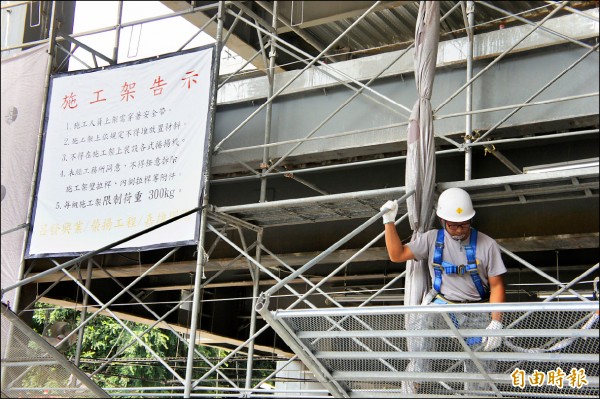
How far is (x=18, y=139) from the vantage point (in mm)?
15500

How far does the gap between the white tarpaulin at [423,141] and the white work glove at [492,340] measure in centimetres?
136

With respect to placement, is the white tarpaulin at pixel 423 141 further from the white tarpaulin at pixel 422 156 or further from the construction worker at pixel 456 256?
the construction worker at pixel 456 256

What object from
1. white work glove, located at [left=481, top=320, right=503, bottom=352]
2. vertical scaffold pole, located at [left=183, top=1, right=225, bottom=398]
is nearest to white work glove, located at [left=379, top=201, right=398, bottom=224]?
white work glove, located at [left=481, top=320, right=503, bottom=352]

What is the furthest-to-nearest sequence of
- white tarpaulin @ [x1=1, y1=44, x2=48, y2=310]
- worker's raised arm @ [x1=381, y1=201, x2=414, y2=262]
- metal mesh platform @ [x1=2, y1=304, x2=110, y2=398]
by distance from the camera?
white tarpaulin @ [x1=1, y1=44, x2=48, y2=310], metal mesh platform @ [x1=2, y1=304, x2=110, y2=398], worker's raised arm @ [x1=381, y1=201, x2=414, y2=262]

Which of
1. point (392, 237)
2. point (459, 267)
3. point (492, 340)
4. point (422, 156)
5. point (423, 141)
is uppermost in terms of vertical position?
point (423, 141)

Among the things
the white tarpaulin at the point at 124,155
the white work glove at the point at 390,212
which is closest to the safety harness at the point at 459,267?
the white work glove at the point at 390,212

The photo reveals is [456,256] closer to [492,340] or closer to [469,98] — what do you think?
[492,340]

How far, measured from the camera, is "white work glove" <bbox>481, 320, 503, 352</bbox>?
8.92 meters

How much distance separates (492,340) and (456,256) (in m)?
1.18

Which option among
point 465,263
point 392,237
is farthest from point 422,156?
point 465,263

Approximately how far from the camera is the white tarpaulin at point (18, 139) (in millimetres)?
14781

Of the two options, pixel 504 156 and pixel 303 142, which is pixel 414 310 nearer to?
pixel 504 156

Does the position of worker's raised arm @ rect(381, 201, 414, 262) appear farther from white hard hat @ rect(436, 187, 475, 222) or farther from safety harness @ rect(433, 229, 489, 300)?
white hard hat @ rect(436, 187, 475, 222)

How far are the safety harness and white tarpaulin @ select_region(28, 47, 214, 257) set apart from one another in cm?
421
